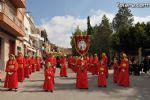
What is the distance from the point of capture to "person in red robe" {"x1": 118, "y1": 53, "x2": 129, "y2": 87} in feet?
73.2

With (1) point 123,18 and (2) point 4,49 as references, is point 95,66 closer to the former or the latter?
(2) point 4,49

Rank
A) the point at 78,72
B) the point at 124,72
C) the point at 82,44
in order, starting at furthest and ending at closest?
the point at 124,72, the point at 82,44, the point at 78,72

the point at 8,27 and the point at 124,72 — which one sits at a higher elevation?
the point at 8,27

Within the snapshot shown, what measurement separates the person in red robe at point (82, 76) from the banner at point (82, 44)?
2.93 ft

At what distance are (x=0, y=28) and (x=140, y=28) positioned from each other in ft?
127

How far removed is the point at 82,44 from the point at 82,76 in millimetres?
2215

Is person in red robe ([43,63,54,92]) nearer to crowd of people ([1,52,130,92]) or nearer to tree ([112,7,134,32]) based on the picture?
crowd of people ([1,52,130,92])

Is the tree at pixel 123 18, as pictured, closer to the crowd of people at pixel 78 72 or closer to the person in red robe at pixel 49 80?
the crowd of people at pixel 78 72

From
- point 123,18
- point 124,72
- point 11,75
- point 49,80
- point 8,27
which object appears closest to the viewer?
point 11,75

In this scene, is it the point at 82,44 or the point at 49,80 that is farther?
the point at 82,44

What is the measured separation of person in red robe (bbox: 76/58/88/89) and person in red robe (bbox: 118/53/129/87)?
8.92ft

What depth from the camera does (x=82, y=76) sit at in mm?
20594

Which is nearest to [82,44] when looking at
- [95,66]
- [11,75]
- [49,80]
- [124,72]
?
[124,72]

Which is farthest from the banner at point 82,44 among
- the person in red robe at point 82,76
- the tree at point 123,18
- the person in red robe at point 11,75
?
the tree at point 123,18
